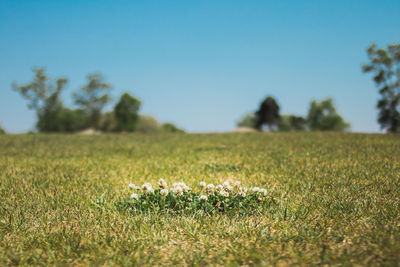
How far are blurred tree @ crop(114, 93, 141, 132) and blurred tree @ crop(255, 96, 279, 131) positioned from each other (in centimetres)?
2367

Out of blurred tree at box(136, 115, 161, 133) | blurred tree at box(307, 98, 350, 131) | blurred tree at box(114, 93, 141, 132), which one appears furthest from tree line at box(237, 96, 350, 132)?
blurred tree at box(136, 115, 161, 133)

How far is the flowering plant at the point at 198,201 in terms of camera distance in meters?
3.86

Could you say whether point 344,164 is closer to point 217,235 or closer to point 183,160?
point 183,160

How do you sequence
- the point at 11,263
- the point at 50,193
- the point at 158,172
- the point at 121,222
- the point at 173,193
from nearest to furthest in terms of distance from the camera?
1. the point at 11,263
2. the point at 121,222
3. the point at 173,193
4. the point at 50,193
5. the point at 158,172

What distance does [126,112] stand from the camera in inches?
2286

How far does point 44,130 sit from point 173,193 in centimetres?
5123

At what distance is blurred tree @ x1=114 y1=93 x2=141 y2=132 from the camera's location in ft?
190

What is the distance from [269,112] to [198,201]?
43.9m

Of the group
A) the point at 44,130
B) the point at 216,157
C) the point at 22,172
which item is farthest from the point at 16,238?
the point at 44,130

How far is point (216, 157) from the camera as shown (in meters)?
8.23

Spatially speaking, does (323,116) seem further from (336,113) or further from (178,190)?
(178,190)

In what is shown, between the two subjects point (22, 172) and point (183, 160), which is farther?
point (183, 160)

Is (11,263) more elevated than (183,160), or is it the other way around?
(183,160)

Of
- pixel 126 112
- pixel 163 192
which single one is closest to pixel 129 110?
pixel 126 112
